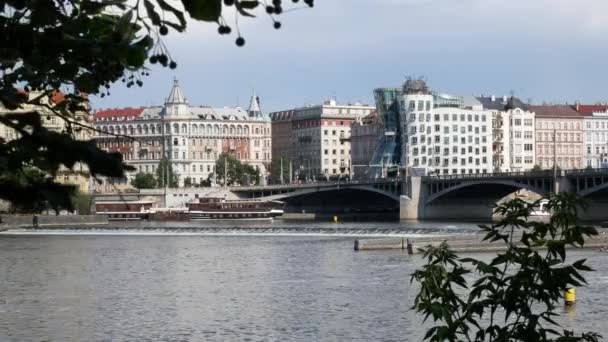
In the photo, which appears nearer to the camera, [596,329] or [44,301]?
[596,329]

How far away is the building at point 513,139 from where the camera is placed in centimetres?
13588

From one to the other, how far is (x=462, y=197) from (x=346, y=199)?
19580mm

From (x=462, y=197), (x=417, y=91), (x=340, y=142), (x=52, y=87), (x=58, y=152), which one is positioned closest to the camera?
(x=58, y=152)

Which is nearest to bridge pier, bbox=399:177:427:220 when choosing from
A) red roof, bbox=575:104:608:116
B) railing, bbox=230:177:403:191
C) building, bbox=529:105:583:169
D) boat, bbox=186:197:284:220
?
railing, bbox=230:177:403:191

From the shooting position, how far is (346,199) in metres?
117

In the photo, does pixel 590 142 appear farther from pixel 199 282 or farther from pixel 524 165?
pixel 199 282

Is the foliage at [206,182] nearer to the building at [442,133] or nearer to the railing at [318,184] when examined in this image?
the building at [442,133]

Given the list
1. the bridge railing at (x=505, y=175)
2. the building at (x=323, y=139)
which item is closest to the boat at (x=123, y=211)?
the bridge railing at (x=505, y=175)

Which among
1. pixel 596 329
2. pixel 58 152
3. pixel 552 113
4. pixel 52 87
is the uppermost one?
pixel 552 113

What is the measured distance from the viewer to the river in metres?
25.4

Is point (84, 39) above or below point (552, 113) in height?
below

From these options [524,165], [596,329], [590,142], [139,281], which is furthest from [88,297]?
[590,142]

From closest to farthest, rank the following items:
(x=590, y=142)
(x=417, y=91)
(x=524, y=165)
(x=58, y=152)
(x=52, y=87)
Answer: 1. (x=58, y=152)
2. (x=52, y=87)
3. (x=417, y=91)
4. (x=524, y=165)
5. (x=590, y=142)

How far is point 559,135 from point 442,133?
20.0m
